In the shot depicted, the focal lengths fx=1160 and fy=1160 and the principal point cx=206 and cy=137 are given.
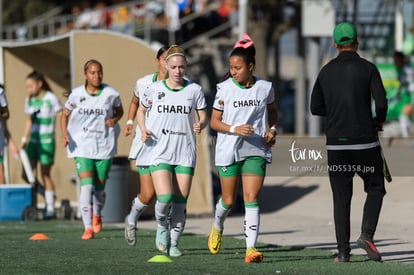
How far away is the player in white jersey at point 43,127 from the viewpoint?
1783cm

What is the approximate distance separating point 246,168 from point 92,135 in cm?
379

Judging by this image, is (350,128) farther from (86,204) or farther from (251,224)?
(86,204)

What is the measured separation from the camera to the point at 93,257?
11055mm

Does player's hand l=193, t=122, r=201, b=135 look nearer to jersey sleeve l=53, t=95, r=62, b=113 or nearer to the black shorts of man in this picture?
the black shorts of man

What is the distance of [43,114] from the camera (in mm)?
17969

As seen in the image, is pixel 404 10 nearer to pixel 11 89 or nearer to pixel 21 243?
pixel 11 89

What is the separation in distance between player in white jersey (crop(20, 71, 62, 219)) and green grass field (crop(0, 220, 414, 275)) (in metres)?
3.82

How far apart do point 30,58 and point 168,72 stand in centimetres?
888

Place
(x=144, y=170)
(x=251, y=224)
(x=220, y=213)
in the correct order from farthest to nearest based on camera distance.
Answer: (x=144, y=170) < (x=220, y=213) < (x=251, y=224)

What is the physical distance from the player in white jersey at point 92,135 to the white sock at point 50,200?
A: 3.52 m

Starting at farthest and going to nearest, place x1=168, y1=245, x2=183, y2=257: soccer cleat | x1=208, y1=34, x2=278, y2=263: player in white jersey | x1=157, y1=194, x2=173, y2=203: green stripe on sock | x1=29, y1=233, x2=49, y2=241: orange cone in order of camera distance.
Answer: x1=29, y1=233, x2=49, y2=241: orange cone < x1=168, y1=245, x2=183, y2=257: soccer cleat < x1=157, y1=194, x2=173, y2=203: green stripe on sock < x1=208, y1=34, x2=278, y2=263: player in white jersey

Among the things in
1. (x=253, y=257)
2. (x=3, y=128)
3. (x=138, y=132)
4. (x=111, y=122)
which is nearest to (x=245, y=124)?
(x=253, y=257)

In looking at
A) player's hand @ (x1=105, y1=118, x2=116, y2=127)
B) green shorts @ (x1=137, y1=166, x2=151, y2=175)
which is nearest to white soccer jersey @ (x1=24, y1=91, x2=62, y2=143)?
player's hand @ (x1=105, y1=118, x2=116, y2=127)

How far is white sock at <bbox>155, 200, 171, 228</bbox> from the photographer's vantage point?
11.1 metres
